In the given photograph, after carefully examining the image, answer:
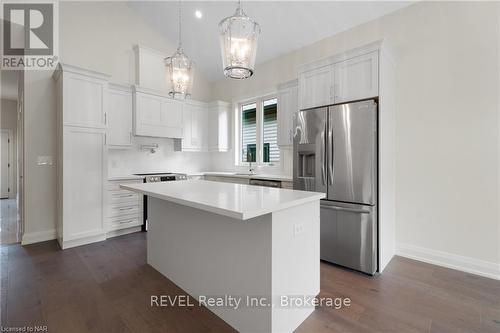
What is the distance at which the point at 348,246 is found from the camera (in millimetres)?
2719

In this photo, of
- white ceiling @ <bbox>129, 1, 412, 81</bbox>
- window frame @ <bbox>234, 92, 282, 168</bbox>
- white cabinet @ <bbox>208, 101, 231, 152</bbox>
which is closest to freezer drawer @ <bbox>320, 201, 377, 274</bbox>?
window frame @ <bbox>234, 92, 282, 168</bbox>

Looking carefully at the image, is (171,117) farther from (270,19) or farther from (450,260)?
(450,260)

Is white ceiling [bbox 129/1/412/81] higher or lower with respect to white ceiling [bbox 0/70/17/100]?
higher

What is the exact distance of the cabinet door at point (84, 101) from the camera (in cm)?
331

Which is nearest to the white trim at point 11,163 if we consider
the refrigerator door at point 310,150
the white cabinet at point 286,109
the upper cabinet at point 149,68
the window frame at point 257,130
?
the upper cabinet at point 149,68

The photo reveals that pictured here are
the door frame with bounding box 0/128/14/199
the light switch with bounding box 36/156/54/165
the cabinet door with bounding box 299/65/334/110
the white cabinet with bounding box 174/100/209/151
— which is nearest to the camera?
the cabinet door with bounding box 299/65/334/110

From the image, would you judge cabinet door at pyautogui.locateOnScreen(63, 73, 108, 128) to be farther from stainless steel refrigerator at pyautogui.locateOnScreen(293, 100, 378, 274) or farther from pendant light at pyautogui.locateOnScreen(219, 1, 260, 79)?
stainless steel refrigerator at pyautogui.locateOnScreen(293, 100, 378, 274)

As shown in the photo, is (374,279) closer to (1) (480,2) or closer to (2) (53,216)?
(1) (480,2)

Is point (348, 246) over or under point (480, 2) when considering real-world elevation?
under

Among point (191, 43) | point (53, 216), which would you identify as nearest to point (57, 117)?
point (53, 216)

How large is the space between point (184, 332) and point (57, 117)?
12.1ft

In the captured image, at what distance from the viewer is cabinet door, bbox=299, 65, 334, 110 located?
297cm

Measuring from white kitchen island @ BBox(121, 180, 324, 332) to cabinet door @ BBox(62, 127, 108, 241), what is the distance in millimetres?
1666

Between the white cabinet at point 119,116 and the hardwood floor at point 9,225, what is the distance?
6.39 ft
